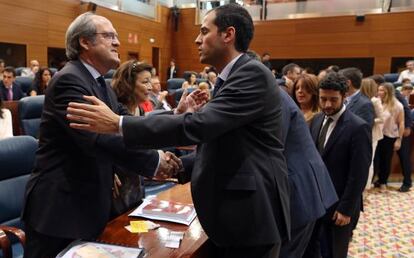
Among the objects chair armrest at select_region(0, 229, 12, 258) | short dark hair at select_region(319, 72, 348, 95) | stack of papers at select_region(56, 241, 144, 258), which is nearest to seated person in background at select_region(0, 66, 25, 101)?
chair armrest at select_region(0, 229, 12, 258)

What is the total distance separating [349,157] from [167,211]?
1.15m

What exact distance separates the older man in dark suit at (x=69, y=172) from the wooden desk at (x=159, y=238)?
0.07 meters

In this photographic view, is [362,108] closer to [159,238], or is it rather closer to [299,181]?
[299,181]

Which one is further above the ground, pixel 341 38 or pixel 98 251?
pixel 341 38

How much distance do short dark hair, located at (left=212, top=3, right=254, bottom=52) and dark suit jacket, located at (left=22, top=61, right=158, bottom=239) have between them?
54 cm

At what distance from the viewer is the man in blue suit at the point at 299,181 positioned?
1.61m

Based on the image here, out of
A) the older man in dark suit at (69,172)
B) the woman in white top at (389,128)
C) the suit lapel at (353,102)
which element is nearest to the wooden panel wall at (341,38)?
the woman in white top at (389,128)

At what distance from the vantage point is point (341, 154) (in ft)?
7.20

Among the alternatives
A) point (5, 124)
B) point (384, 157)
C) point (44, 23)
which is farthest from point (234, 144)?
point (44, 23)

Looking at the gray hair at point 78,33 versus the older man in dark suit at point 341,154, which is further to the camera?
the older man in dark suit at point 341,154

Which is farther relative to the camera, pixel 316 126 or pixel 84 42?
pixel 316 126

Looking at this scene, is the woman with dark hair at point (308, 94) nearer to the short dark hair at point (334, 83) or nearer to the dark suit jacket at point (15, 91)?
the short dark hair at point (334, 83)

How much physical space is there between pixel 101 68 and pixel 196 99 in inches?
19.0

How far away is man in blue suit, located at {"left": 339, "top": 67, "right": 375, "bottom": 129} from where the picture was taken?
128 inches
